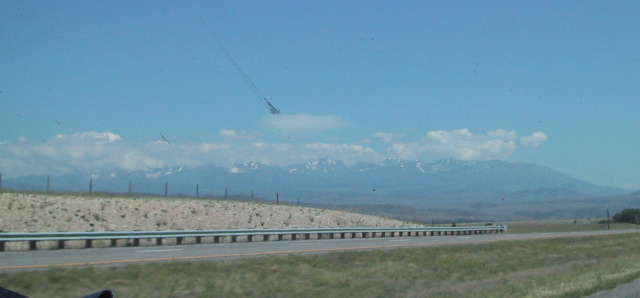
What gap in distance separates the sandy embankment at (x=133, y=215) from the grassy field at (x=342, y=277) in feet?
31.5

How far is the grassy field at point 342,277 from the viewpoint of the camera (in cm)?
1617

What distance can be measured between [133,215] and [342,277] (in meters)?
25.0

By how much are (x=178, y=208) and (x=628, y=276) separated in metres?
33.7

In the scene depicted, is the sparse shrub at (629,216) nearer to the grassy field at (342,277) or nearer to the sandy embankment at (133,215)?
the sandy embankment at (133,215)

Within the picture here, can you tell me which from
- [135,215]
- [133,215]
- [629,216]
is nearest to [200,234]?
[133,215]

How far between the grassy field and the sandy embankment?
9.61 metres

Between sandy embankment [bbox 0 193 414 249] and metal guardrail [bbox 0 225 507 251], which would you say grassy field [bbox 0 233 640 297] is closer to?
metal guardrail [bbox 0 225 507 251]

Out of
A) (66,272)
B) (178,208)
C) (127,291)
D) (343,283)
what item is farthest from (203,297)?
(178,208)

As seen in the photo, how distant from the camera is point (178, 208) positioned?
49250mm

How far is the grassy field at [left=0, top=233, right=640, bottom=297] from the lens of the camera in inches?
637

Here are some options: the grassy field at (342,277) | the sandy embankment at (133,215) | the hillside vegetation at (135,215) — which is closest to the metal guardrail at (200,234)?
the sandy embankment at (133,215)

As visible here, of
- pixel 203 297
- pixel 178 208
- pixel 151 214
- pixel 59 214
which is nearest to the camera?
pixel 203 297

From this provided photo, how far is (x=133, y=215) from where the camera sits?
43.4m

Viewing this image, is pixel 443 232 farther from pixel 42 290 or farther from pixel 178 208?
pixel 42 290
